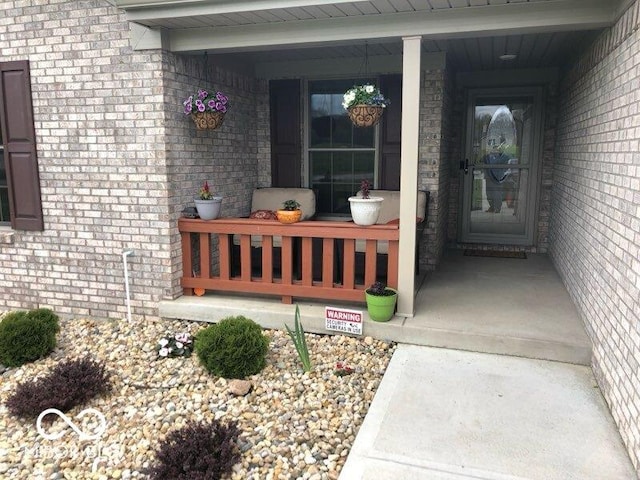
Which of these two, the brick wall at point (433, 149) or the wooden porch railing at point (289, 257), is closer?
the wooden porch railing at point (289, 257)

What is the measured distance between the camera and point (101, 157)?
427 cm

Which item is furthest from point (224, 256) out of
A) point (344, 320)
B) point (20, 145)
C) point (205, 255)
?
A: point (20, 145)

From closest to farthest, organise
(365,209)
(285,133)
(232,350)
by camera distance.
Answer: (232,350) < (365,209) < (285,133)

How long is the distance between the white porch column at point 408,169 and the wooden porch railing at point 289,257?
0.10 meters

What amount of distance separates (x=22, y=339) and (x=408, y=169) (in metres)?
2.96

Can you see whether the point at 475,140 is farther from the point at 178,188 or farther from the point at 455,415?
the point at 455,415

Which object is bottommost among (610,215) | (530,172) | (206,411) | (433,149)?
(206,411)

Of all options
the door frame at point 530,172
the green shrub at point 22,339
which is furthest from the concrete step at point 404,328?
the door frame at point 530,172

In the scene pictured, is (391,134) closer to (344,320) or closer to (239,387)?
(344,320)

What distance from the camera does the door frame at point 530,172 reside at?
606 cm

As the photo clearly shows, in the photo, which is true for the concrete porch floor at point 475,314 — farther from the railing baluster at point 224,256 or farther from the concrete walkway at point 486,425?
the railing baluster at point 224,256

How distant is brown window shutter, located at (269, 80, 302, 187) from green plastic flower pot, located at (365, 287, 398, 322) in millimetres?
2254

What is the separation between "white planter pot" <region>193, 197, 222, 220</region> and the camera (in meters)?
4.30

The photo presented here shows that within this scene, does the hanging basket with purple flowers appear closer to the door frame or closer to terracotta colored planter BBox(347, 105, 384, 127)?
terracotta colored planter BBox(347, 105, 384, 127)
